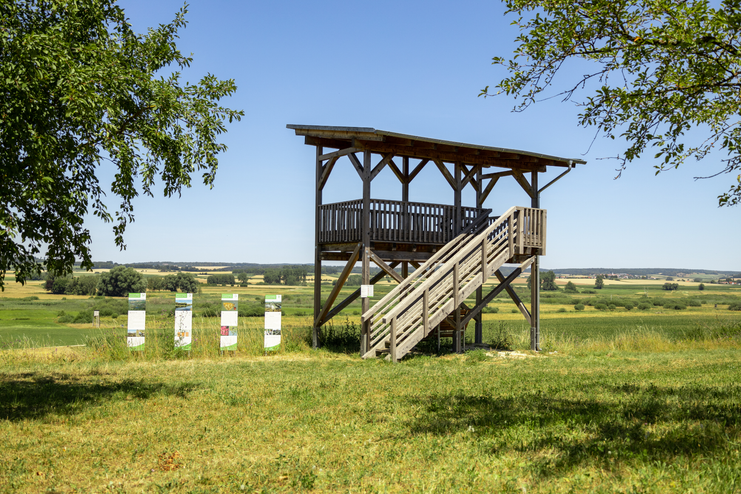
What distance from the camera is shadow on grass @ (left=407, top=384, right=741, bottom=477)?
6.43m

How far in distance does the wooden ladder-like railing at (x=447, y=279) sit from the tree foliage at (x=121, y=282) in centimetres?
3874

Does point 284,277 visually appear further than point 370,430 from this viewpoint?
Yes

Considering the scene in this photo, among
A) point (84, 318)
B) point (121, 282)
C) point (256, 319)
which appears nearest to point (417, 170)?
point (256, 319)

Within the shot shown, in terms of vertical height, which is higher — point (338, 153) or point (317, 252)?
point (338, 153)

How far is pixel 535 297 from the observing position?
19250 mm

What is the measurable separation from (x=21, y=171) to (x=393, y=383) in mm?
7209

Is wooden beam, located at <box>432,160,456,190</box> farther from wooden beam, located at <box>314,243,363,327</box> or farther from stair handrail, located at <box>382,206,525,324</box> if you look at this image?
wooden beam, located at <box>314,243,363,327</box>

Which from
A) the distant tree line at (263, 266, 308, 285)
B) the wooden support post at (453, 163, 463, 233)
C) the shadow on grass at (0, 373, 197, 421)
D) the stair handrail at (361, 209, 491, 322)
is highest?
the wooden support post at (453, 163, 463, 233)

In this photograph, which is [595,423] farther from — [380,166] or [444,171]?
[444,171]

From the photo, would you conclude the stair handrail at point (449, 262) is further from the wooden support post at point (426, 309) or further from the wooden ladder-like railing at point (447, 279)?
the wooden support post at point (426, 309)

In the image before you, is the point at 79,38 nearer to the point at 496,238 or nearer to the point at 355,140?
the point at 355,140

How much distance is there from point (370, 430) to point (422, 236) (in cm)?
1049

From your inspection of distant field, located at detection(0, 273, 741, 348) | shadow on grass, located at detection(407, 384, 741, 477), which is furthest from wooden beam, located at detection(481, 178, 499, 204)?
shadow on grass, located at detection(407, 384, 741, 477)

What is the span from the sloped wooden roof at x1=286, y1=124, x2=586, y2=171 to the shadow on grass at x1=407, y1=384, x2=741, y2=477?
8455mm
